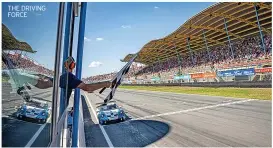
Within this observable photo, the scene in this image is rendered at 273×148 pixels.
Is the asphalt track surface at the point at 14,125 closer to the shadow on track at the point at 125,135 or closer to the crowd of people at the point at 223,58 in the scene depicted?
the shadow on track at the point at 125,135

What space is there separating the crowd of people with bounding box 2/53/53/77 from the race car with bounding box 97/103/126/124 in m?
8.00

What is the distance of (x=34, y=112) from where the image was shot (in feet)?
3.97

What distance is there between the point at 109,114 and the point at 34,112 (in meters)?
8.12

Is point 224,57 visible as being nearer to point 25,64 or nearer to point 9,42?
point 25,64

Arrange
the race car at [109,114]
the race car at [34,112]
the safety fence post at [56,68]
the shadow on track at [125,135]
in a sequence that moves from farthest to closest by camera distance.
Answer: the race car at [109,114] → the shadow on track at [125,135] → the safety fence post at [56,68] → the race car at [34,112]

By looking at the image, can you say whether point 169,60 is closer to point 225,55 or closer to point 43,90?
point 225,55

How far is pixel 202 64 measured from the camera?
41.5 meters

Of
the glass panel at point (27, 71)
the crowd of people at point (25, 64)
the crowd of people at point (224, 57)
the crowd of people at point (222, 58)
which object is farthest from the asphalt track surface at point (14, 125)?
the crowd of people at point (224, 57)

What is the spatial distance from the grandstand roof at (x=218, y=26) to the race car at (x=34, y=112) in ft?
62.3

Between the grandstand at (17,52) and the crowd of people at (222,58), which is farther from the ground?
the crowd of people at (222,58)

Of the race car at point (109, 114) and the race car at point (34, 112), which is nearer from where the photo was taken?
the race car at point (34, 112)

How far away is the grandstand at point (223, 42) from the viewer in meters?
24.8

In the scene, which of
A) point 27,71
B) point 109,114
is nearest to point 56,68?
point 27,71

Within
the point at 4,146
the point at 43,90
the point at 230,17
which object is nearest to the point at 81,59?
the point at 43,90
